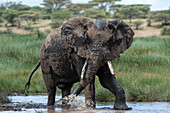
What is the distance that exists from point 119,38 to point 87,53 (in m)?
0.76

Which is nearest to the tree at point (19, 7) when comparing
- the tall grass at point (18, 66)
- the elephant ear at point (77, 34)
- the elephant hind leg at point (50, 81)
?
the tall grass at point (18, 66)

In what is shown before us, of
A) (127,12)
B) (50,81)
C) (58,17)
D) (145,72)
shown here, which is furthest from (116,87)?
(127,12)

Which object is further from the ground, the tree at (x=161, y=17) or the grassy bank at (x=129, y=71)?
the grassy bank at (x=129, y=71)

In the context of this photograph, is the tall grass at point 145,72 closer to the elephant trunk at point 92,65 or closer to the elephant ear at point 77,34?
the elephant ear at point 77,34

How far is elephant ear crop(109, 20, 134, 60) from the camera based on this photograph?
600cm

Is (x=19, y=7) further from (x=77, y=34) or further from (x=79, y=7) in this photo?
(x=77, y=34)

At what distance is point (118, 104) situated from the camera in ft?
19.7

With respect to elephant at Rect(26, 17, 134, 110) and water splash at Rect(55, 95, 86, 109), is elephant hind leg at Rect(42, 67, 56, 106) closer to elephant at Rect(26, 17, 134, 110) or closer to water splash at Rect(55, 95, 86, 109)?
elephant at Rect(26, 17, 134, 110)

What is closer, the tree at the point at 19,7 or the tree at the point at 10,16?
the tree at the point at 10,16

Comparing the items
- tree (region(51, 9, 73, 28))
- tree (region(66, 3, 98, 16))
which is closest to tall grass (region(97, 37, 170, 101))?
tree (region(51, 9, 73, 28))

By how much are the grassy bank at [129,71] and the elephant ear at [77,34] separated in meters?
2.18

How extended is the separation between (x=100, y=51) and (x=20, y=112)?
157cm

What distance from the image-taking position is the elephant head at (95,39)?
5473mm

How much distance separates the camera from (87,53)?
561cm
